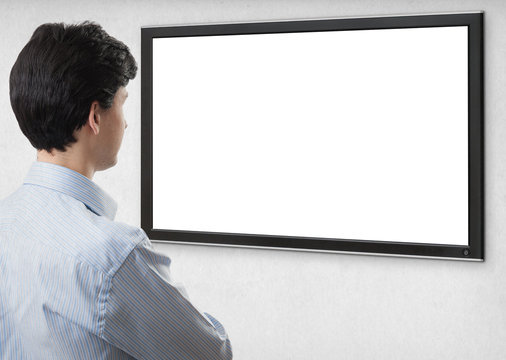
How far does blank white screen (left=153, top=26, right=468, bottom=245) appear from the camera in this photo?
238 cm

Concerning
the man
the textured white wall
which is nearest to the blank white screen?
the textured white wall

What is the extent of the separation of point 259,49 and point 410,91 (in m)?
0.70

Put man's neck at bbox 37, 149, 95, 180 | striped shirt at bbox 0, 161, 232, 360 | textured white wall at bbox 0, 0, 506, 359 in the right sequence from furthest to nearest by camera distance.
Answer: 1. textured white wall at bbox 0, 0, 506, 359
2. man's neck at bbox 37, 149, 95, 180
3. striped shirt at bbox 0, 161, 232, 360

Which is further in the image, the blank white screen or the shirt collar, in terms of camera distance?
the blank white screen

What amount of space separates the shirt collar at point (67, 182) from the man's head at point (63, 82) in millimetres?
36

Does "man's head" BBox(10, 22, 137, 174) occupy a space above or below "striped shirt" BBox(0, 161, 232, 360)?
above

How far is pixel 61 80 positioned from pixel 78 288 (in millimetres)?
285

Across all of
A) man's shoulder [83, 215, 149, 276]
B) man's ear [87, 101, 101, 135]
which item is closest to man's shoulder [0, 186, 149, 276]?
man's shoulder [83, 215, 149, 276]

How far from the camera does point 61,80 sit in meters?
0.78

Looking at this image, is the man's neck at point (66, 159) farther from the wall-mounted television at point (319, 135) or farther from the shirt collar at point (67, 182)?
the wall-mounted television at point (319, 135)

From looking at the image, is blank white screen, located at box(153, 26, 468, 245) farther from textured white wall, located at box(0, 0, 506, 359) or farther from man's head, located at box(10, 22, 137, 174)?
man's head, located at box(10, 22, 137, 174)

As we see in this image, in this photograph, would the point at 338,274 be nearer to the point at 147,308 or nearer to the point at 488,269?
the point at 488,269

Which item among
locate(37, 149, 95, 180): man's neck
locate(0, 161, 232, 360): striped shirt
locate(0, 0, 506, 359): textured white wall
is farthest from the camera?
locate(0, 0, 506, 359): textured white wall

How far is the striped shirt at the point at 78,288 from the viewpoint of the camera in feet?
2.37
